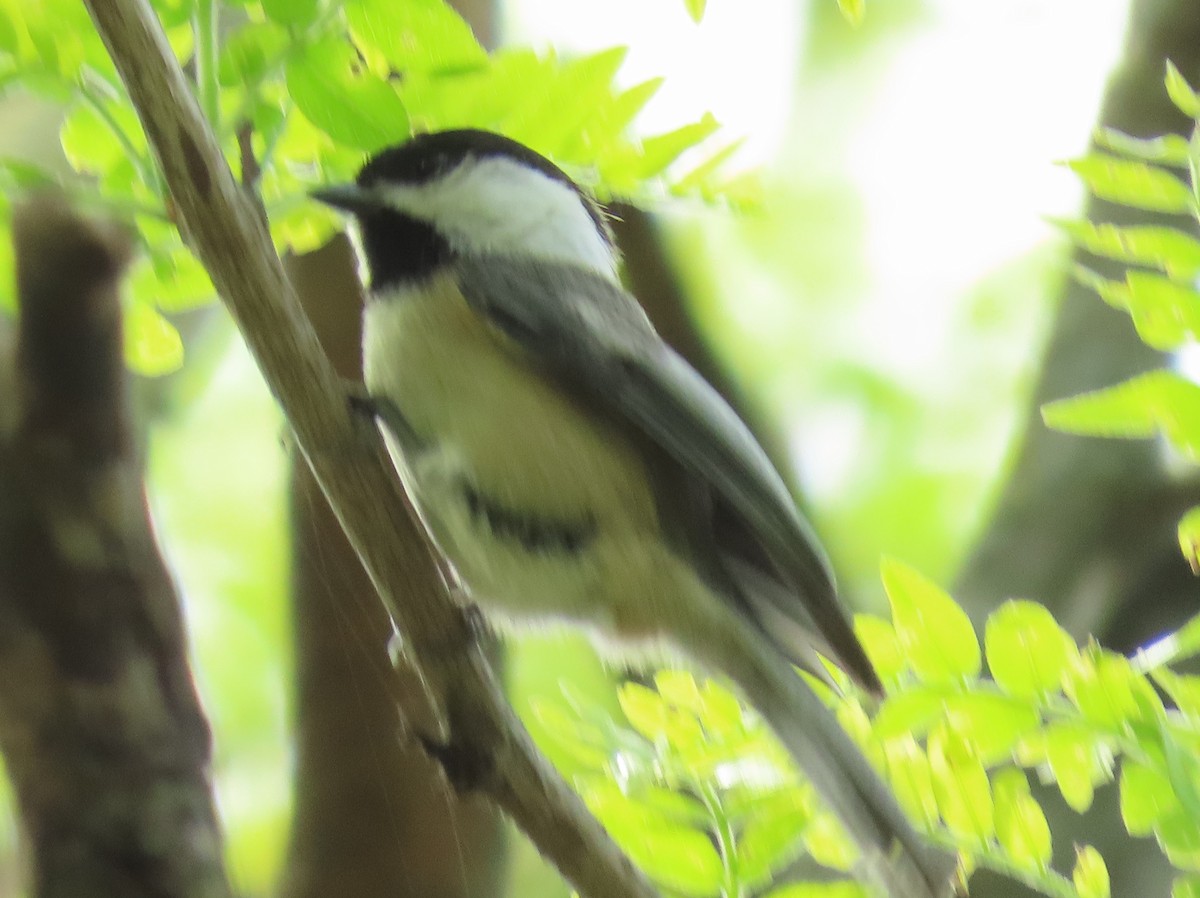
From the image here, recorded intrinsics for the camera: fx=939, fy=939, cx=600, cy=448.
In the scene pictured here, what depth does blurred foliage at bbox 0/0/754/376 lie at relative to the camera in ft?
1.51

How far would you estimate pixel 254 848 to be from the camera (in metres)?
0.64

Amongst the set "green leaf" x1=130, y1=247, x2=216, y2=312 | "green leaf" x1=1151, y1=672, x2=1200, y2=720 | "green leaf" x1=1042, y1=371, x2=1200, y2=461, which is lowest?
"green leaf" x1=1151, y1=672, x2=1200, y2=720

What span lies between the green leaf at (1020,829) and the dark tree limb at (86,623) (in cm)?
49

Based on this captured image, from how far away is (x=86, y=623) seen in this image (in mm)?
581

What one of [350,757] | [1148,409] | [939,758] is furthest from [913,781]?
[350,757]

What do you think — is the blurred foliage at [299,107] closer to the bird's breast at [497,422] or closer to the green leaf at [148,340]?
the green leaf at [148,340]

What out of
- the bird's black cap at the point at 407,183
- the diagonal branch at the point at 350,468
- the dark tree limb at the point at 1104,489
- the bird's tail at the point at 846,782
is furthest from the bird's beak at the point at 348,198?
the dark tree limb at the point at 1104,489

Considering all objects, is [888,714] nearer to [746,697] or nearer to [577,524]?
[746,697]

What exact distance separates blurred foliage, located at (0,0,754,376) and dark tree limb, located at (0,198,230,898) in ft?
0.10

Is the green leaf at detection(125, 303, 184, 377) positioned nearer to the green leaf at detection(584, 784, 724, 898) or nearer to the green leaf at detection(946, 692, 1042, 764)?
the green leaf at detection(584, 784, 724, 898)

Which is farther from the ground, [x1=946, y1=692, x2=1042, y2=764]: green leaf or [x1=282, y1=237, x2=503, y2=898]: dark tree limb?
[x1=946, y1=692, x2=1042, y2=764]: green leaf

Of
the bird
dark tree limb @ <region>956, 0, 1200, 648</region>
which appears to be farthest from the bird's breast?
dark tree limb @ <region>956, 0, 1200, 648</region>

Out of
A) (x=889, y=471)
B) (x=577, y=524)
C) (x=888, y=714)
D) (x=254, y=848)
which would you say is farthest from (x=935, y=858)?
(x=889, y=471)

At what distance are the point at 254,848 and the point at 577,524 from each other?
1.15 ft
